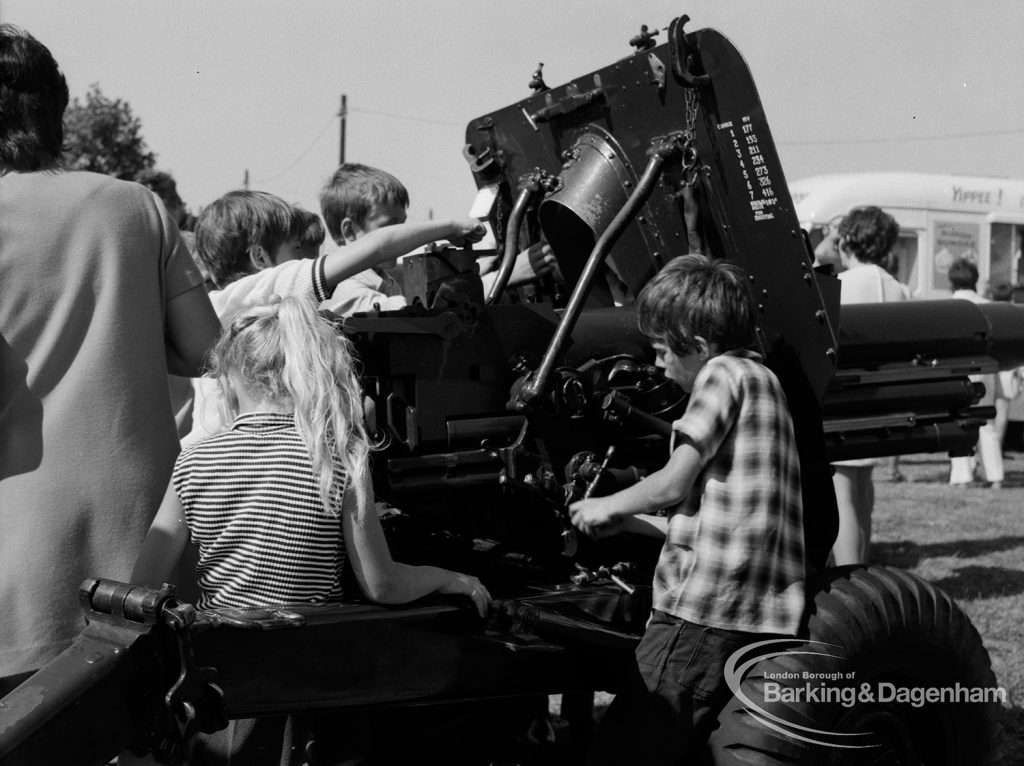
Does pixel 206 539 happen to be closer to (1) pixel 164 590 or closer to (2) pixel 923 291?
(1) pixel 164 590

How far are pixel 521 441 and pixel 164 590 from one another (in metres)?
1.17

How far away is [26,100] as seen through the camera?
237cm

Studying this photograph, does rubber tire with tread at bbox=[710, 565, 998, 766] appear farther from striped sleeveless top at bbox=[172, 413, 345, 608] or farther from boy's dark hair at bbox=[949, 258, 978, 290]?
boy's dark hair at bbox=[949, 258, 978, 290]

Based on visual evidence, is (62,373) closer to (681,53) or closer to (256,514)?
(256,514)

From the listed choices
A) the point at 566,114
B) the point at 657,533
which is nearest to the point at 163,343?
the point at 657,533

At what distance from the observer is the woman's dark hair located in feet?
7.70

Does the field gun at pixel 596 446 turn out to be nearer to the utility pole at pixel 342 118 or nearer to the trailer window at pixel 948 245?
the trailer window at pixel 948 245

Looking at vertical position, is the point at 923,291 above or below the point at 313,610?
above

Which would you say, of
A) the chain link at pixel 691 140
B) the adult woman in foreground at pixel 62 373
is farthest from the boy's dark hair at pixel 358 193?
the adult woman in foreground at pixel 62 373

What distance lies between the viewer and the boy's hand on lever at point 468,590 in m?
2.76

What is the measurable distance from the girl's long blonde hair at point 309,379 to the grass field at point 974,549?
221cm

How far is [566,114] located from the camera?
3.76m

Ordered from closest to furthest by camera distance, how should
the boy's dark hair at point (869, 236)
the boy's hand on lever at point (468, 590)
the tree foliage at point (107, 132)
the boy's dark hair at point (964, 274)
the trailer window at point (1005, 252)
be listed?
the boy's hand on lever at point (468, 590) < the boy's dark hair at point (869, 236) < the boy's dark hair at point (964, 274) < the trailer window at point (1005, 252) < the tree foliage at point (107, 132)

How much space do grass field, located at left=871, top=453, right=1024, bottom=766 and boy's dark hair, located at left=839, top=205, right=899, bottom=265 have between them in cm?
197
